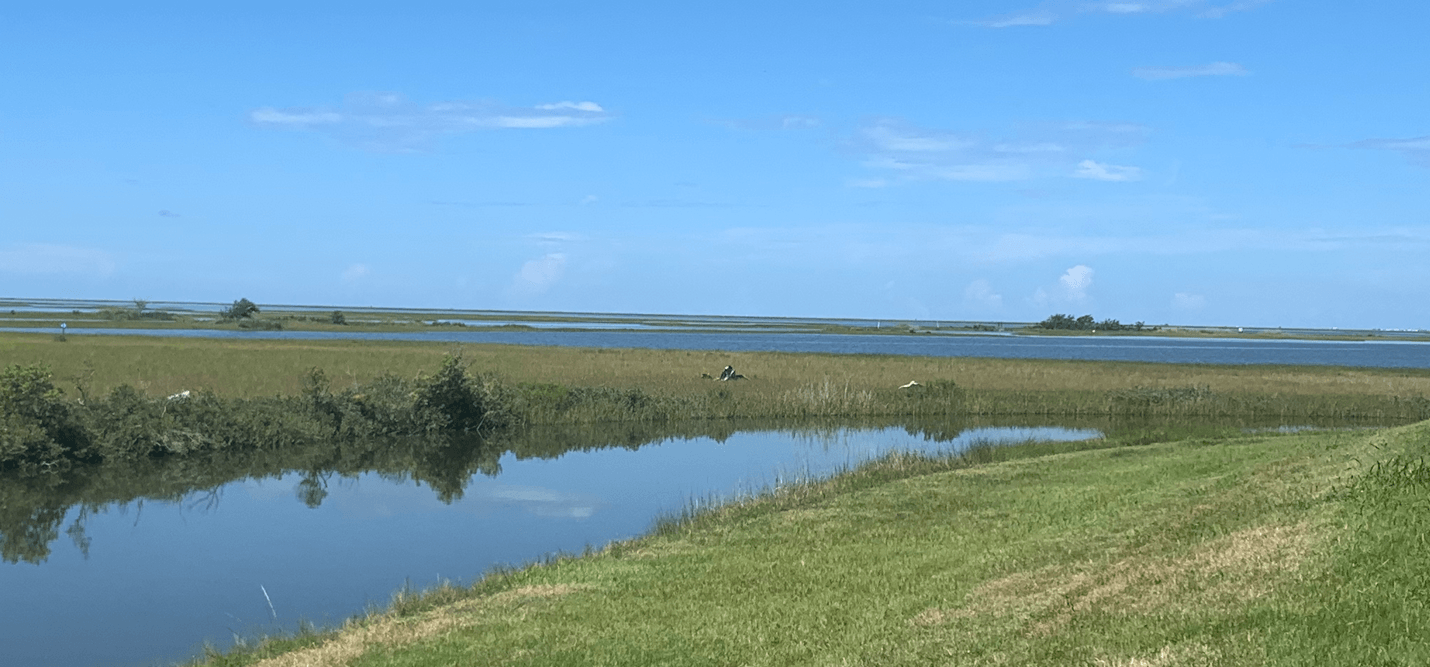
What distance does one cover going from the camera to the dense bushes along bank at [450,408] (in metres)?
32.5

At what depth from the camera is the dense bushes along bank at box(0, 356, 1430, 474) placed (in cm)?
3250

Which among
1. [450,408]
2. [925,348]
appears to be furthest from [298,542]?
[925,348]

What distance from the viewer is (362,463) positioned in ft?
115

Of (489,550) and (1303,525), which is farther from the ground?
(1303,525)

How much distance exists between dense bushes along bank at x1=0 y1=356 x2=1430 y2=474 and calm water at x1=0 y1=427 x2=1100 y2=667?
5.86 metres

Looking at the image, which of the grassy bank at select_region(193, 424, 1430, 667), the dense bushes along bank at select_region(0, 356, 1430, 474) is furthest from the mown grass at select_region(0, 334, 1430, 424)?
the grassy bank at select_region(193, 424, 1430, 667)

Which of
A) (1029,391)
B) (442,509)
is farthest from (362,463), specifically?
(1029,391)

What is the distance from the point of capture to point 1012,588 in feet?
39.9

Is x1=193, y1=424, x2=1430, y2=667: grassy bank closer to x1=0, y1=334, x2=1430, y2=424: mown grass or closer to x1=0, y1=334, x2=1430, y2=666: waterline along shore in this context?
x1=0, y1=334, x2=1430, y2=666: waterline along shore

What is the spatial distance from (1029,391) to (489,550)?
4051 cm

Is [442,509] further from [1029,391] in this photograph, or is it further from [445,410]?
[1029,391]

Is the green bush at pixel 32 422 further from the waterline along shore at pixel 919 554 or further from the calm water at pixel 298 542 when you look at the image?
the calm water at pixel 298 542

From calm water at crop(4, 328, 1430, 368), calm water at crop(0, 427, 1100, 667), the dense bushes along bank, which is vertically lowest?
calm water at crop(0, 427, 1100, 667)

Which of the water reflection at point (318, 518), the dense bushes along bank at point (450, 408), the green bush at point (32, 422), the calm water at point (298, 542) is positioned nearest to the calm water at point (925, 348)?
the dense bushes along bank at point (450, 408)
